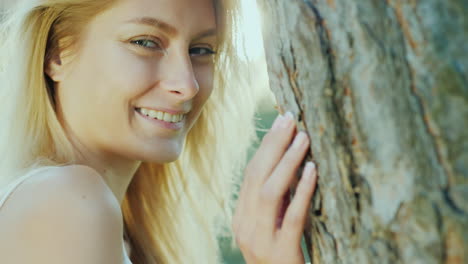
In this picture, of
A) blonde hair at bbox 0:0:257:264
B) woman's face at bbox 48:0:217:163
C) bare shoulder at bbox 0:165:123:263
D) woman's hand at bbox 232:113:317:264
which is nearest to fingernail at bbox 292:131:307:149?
woman's hand at bbox 232:113:317:264

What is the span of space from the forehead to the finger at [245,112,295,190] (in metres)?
0.79

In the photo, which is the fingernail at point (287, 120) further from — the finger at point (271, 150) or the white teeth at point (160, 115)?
the white teeth at point (160, 115)

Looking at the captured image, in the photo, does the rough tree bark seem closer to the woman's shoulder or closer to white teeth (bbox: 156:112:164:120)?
the woman's shoulder

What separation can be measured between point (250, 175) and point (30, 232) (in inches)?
24.9

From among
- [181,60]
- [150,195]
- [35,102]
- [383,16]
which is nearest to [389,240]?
[383,16]

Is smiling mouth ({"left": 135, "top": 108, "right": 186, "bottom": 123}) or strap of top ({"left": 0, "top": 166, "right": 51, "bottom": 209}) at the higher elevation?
smiling mouth ({"left": 135, "top": 108, "right": 186, "bottom": 123})

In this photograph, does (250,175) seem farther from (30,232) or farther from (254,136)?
(254,136)

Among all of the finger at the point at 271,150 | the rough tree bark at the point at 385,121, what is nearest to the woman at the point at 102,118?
the finger at the point at 271,150

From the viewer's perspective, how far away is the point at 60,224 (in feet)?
5.06

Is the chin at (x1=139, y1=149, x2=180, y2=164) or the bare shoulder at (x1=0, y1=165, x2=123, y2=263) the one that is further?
the chin at (x1=139, y1=149, x2=180, y2=164)

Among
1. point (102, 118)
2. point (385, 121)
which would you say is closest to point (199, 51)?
point (102, 118)

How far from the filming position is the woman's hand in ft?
3.83

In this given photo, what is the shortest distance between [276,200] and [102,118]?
0.91 m

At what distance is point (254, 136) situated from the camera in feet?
9.59
